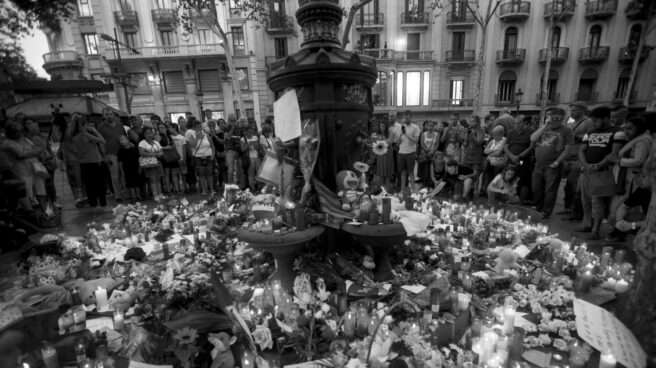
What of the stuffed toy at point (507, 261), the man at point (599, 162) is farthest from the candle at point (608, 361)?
the man at point (599, 162)

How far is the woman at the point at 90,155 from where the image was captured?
6629 mm

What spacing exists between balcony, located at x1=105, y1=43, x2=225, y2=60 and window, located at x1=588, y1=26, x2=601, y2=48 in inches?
1158

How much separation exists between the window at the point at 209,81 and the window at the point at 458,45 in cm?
1970

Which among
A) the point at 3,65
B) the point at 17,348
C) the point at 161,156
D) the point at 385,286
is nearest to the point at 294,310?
the point at 385,286

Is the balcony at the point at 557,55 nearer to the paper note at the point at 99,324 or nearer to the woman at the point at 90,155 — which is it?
the woman at the point at 90,155

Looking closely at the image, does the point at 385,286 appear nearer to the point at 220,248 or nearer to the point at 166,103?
the point at 220,248

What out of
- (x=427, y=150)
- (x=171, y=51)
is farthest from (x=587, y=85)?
(x=171, y=51)

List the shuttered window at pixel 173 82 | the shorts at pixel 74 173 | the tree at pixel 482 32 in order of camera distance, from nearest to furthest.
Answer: the shorts at pixel 74 173, the tree at pixel 482 32, the shuttered window at pixel 173 82

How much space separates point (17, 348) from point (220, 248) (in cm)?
238

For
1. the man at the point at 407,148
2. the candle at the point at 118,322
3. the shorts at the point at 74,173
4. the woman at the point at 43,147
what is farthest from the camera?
the man at the point at 407,148

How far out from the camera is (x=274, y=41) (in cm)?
2480

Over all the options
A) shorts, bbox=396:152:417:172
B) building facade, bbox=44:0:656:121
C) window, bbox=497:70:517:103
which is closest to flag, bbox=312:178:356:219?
shorts, bbox=396:152:417:172

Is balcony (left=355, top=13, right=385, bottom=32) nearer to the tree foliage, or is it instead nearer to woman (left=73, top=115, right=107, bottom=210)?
woman (left=73, top=115, right=107, bottom=210)

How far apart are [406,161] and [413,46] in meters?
20.8
